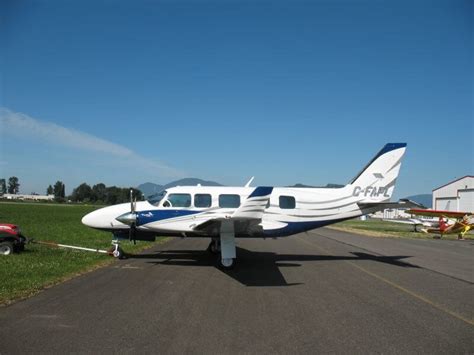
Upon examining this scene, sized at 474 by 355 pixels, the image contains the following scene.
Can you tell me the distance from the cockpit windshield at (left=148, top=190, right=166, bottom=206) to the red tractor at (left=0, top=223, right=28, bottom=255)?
481cm

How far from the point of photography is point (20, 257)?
1357 cm

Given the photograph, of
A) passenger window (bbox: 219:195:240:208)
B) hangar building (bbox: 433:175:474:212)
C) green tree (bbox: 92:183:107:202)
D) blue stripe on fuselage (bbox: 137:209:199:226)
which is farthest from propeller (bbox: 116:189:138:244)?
green tree (bbox: 92:183:107:202)

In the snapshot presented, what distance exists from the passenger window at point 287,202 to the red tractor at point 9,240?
9694mm

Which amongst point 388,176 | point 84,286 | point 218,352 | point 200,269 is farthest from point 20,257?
point 388,176

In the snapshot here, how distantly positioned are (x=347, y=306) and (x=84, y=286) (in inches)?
240

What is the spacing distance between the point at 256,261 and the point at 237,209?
3469mm

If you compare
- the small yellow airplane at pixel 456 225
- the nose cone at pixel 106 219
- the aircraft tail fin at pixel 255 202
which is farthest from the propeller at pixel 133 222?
the small yellow airplane at pixel 456 225

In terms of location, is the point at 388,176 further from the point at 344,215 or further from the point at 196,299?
the point at 196,299

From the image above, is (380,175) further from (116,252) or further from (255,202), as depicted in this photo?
(116,252)

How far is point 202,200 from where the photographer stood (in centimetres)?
1526

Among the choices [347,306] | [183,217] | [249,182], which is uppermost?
[249,182]

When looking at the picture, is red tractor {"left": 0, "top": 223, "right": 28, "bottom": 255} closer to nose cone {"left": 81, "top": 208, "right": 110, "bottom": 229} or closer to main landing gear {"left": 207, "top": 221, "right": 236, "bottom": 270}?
nose cone {"left": 81, "top": 208, "right": 110, "bottom": 229}

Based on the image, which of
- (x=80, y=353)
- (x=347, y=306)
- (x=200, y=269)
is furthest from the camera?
(x=200, y=269)

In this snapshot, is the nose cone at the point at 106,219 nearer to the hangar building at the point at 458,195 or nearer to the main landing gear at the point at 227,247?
the main landing gear at the point at 227,247
